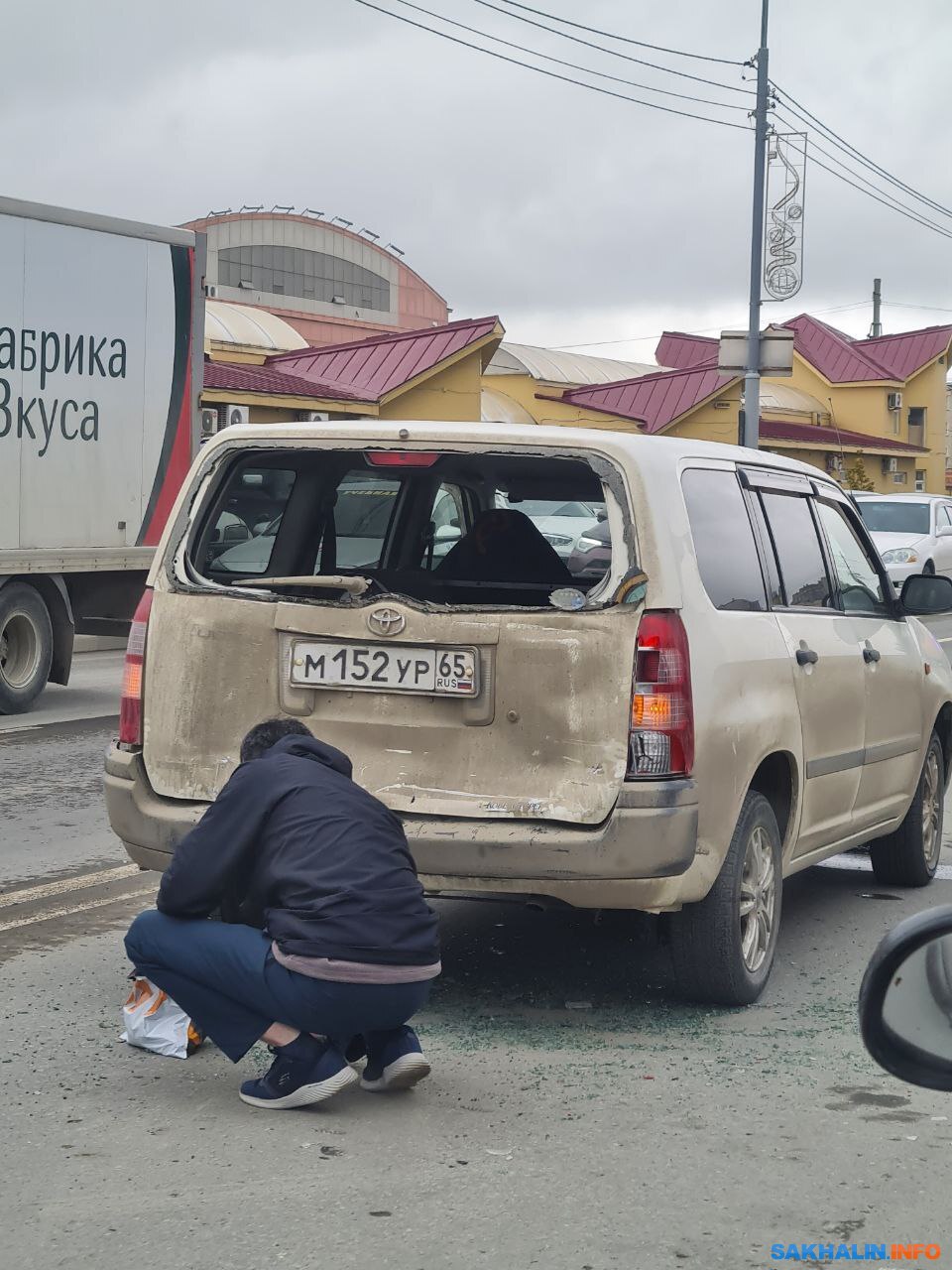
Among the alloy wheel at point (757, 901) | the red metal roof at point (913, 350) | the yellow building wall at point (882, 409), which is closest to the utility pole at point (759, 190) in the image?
the alloy wheel at point (757, 901)

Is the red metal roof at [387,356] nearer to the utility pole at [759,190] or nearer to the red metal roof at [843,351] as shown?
the utility pole at [759,190]

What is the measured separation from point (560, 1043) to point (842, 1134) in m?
0.98

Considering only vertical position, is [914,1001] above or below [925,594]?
below

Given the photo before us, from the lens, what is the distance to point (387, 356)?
1352 inches

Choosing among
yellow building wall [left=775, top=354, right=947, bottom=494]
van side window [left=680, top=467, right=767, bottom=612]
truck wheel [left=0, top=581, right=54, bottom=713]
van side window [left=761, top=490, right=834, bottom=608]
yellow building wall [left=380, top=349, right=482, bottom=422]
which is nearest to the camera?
van side window [left=680, top=467, right=767, bottom=612]

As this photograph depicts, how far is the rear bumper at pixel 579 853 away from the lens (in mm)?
4910

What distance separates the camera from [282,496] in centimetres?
638

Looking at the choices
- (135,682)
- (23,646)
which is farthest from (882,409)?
(135,682)

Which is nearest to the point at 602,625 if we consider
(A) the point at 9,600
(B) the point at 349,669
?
(B) the point at 349,669

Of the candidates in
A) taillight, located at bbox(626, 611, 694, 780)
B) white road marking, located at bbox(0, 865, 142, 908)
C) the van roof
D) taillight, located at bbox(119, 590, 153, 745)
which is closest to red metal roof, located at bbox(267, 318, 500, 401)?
white road marking, located at bbox(0, 865, 142, 908)

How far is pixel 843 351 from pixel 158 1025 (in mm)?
56518

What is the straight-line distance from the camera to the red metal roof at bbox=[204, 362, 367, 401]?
91.2ft

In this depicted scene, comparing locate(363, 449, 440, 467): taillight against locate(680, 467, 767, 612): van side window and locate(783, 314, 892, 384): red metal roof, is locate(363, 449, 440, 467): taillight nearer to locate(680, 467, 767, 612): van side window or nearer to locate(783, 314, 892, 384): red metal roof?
locate(680, 467, 767, 612): van side window

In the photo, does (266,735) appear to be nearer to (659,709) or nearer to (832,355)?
(659,709)
